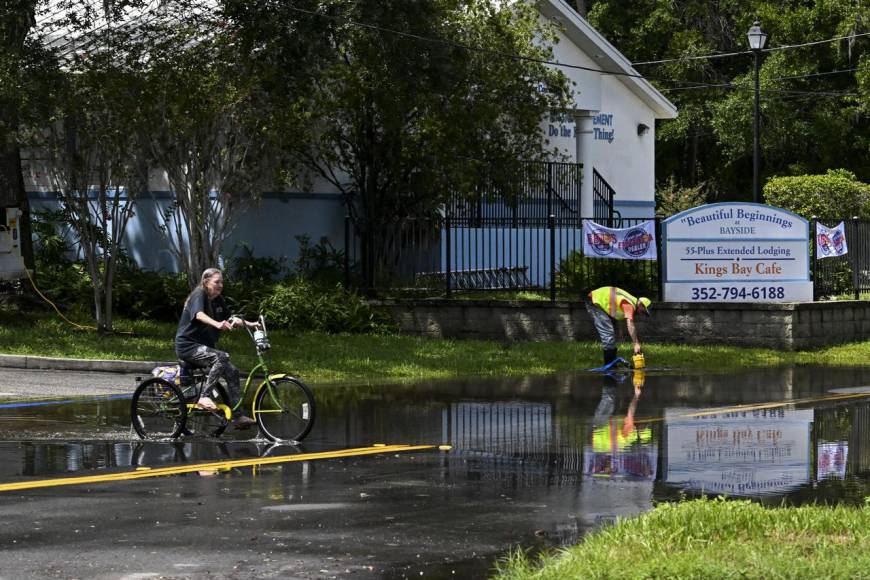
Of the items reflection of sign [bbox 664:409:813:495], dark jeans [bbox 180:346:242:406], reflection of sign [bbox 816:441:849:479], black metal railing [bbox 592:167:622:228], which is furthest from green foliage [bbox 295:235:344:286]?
reflection of sign [bbox 816:441:849:479]

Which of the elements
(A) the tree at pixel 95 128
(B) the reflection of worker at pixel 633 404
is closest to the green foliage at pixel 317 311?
(A) the tree at pixel 95 128

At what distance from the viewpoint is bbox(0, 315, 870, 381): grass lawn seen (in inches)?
A: 782

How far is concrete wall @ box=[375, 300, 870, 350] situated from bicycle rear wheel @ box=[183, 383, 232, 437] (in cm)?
1115

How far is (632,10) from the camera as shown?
48812mm

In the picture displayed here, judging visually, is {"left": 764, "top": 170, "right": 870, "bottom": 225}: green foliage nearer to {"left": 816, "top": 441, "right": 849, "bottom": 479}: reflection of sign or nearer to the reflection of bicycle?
{"left": 816, "top": 441, "right": 849, "bottom": 479}: reflection of sign

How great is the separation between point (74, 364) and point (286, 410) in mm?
6678

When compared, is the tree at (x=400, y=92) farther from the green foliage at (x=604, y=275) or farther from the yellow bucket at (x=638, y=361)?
the yellow bucket at (x=638, y=361)

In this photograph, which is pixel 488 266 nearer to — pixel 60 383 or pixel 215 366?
pixel 60 383

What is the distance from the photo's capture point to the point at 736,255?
24.1m

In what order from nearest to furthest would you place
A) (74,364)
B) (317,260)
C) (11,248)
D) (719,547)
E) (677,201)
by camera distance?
1. (719,547)
2. (74,364)
3. (11,248)
4. (317,260)
5. (677,201)

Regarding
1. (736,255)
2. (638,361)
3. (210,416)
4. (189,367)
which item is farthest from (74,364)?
(736,255)

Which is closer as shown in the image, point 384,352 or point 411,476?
point 411,476

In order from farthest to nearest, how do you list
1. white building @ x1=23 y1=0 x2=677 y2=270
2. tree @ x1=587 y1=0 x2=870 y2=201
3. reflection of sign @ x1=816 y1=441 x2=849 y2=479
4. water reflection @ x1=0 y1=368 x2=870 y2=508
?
tree @ x1=587 y1=0 x2=870 y2=201, white building @ x1=23 y1=0 x2=677 y2=270, reflection of sign @ x1=816 y1=441 x2=849 y2=479, water reflection @ x1=0 y1=368 x2=870 y2=508

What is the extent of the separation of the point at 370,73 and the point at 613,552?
17.5 metres
